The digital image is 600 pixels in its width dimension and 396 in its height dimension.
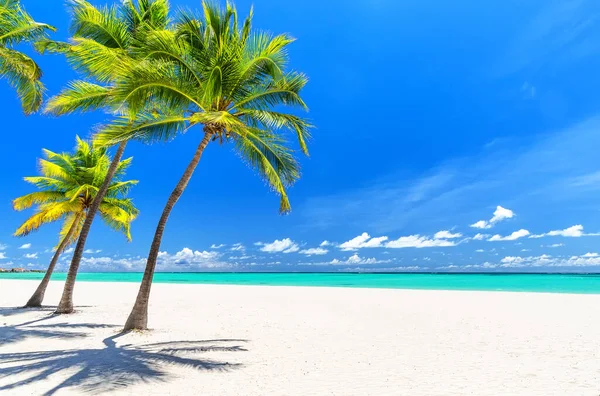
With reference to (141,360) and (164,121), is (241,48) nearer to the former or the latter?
(164,121)

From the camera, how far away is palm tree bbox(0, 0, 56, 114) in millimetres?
9734

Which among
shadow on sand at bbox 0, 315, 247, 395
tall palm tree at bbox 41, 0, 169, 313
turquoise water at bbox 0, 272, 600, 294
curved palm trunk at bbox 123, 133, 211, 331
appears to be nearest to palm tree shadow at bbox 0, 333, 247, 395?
shadow on sand at bbox 0, 315, 247, 395

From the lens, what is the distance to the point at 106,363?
6387 mm

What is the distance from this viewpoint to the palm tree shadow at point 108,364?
5.36 metres

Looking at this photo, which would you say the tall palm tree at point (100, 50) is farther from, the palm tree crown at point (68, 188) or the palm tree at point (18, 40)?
the palm tree crown at point (68, 188)

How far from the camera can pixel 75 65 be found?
380 inches

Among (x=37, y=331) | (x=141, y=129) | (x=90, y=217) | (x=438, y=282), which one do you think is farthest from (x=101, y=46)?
(x=438, y=282)

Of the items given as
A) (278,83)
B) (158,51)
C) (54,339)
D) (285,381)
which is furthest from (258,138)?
(54,339)

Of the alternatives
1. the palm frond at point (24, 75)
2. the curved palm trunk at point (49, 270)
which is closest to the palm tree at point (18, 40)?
the palm frond at point (24, 75)

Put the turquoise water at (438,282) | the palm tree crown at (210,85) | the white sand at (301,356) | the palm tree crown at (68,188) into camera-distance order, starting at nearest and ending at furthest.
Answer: the white sand at (301,356) < the palm tree crown at (210,85) < the palm tree crown at (68,188) < the turquoise water at (438,282)

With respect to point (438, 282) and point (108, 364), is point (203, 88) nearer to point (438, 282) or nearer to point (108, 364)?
point (108, 364)

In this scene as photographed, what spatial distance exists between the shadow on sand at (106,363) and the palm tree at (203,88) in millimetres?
1902

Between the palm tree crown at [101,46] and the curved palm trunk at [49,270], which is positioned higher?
the palm tree crown at [101,46]

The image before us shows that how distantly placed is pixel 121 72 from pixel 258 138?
129 inches
